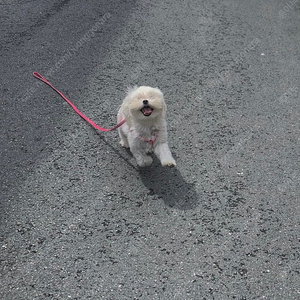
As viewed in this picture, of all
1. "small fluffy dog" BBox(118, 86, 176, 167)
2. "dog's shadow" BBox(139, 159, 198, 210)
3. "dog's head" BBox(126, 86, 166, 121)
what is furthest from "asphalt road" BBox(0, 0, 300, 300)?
"dog's head" BBox(126, 86, 166, 121)

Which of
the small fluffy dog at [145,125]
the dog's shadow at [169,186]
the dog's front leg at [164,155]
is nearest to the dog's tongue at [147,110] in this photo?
the small fluffy dog at [145,125]

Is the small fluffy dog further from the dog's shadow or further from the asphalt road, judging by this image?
the asphalt road

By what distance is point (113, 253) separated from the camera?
→ 3.62m

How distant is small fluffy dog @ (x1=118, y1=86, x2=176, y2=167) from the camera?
3.98 m

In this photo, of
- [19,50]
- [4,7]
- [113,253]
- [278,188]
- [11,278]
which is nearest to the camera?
[11,278]

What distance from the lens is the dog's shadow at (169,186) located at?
4.15 metres

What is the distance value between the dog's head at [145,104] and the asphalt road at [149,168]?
27.7 inches

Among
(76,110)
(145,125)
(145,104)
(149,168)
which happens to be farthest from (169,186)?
(76,110)

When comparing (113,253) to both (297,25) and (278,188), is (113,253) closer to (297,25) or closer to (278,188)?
(278,188)

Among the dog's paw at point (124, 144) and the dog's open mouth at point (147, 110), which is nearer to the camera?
the dog's open mouth at point (147, 110)

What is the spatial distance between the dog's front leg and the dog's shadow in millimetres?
238

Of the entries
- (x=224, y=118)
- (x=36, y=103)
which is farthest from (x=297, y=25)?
(x=36, y=103)

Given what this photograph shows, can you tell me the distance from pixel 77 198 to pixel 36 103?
1.73 m

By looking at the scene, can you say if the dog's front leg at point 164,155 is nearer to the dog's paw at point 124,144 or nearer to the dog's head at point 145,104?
the dog's head at point 145,104
